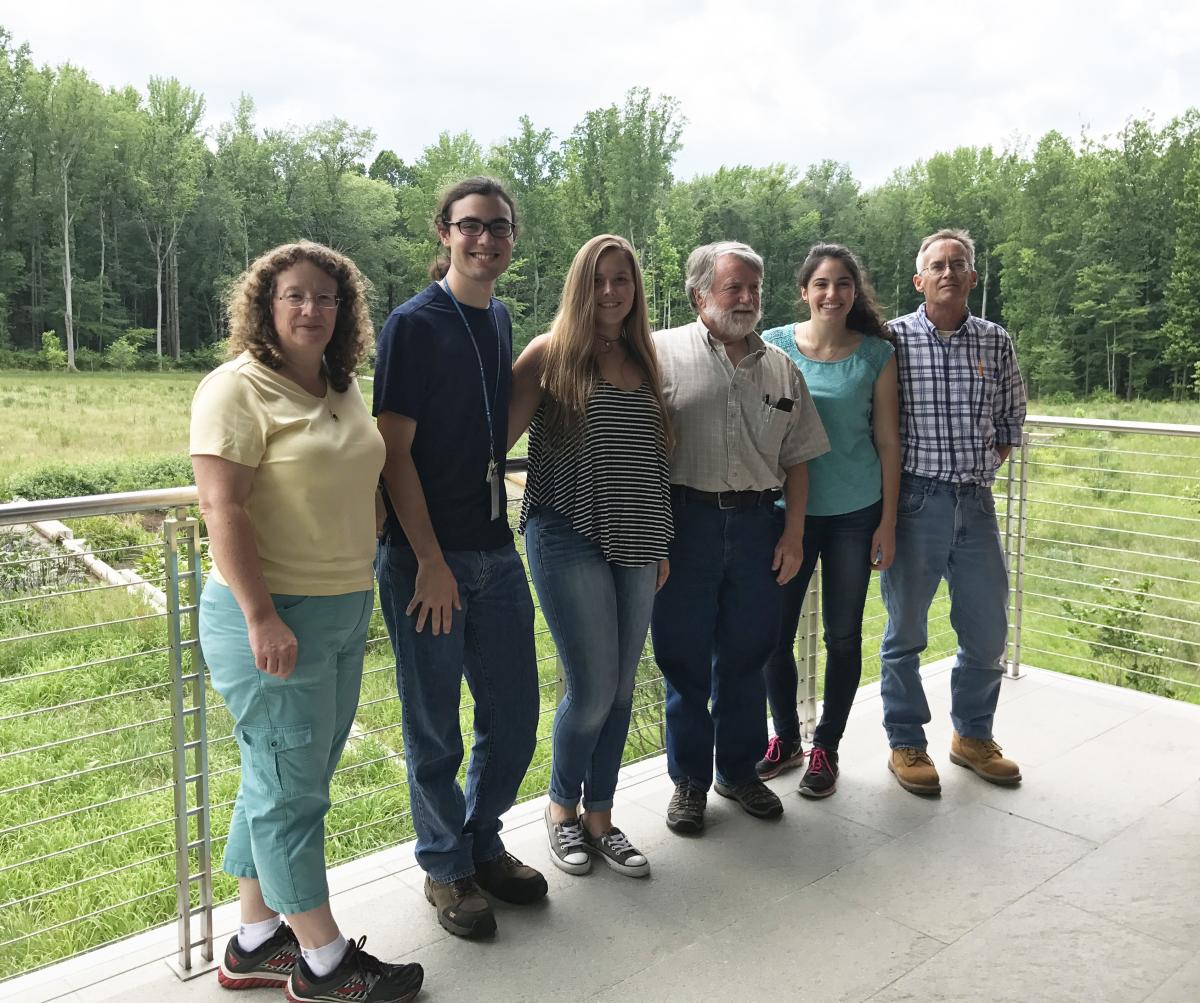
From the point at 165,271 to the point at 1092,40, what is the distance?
26.1 metres

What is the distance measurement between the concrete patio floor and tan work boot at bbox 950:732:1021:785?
34 millimetres

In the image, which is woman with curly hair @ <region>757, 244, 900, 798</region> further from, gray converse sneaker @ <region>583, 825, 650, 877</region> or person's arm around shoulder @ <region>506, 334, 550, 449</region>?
person's arm around shoulder @ <region>506, 334, 550, 449</region>

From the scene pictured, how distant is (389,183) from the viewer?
26.3 metres

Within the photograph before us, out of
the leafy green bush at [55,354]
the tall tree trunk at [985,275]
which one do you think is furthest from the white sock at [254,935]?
the tall tree trunk at [985,275]

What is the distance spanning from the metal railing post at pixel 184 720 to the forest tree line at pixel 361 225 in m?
20.3

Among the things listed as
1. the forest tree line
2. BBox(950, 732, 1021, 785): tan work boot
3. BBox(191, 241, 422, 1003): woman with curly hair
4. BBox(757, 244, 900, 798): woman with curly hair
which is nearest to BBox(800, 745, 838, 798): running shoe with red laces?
BBox(757, 244, 900, 798): woman with curly hair

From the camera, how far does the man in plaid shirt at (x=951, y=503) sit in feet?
8.73

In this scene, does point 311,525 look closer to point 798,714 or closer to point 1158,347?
point 798,714

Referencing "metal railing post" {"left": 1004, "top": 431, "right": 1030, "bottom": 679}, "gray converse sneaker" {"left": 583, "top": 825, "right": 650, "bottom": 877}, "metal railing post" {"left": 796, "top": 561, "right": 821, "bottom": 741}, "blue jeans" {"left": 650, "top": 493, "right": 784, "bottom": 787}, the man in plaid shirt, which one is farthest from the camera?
"metal railing post" {"left": 1004, "top": 431, "right": 1030, "bottom": 679}

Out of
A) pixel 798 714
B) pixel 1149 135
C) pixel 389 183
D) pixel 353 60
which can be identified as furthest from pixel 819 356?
pixel 353 60

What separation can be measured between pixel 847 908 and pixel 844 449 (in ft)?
3.70

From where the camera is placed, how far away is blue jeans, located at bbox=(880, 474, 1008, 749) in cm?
271

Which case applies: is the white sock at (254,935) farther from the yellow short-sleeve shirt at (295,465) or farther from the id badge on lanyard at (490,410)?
the id badge on lanyard at (490,410)

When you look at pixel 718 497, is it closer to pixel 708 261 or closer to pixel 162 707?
pixel 708 261
